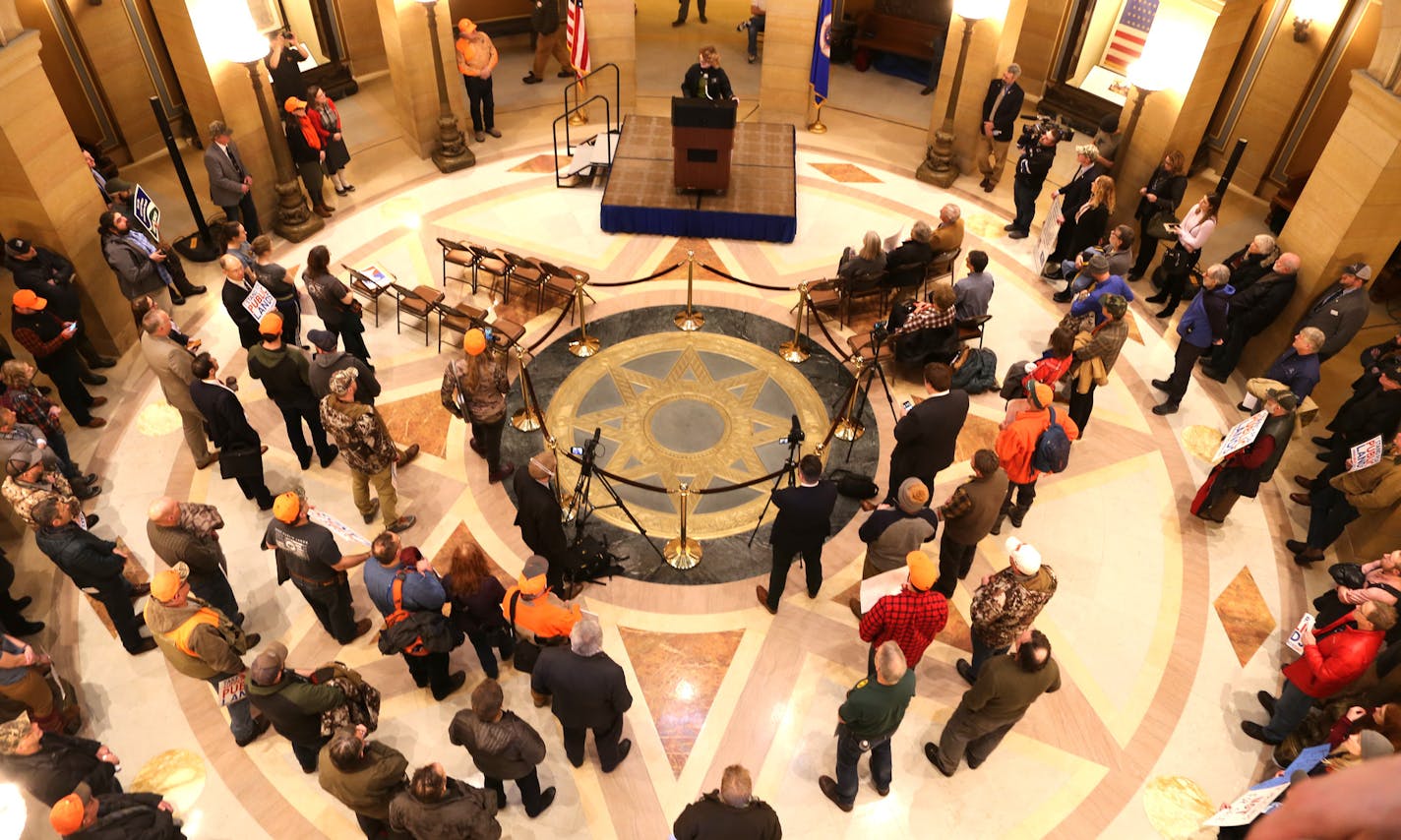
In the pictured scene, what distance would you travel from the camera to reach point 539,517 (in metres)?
6.71

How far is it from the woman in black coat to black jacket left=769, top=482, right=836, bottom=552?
7.23 m

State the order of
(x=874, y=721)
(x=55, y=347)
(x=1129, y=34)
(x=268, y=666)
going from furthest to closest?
1. (x=1129, y=34)
2. (x=55, y=347)
3. (x=874, y=721)
4. (x=268, y=666)

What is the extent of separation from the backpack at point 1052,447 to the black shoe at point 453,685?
514 cm

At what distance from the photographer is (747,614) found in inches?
297

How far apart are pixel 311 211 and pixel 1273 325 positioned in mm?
12518

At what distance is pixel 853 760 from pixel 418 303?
23.5 feet

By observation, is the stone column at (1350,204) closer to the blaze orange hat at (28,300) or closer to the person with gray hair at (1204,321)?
the person with gray hair at (1204,321)

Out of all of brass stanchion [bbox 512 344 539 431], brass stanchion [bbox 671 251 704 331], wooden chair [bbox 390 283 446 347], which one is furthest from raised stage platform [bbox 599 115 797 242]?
brass stanchion [bbox 512 344 539 431]

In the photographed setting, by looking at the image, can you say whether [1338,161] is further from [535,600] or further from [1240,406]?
[535,600]

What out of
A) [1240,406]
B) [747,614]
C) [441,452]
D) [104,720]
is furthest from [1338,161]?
[104,720]

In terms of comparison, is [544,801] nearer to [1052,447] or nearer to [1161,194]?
[1052,447]

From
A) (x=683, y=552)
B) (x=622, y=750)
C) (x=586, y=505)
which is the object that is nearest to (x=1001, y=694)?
(x=622, y=750)

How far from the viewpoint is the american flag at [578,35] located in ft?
44.1

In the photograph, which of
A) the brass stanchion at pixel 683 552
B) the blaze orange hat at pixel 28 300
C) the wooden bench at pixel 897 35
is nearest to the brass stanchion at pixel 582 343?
the brass stanchion at pixel 683 552
